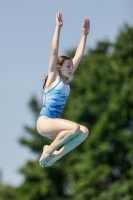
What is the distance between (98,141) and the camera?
6100 cm

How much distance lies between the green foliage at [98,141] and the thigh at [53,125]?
119 ft

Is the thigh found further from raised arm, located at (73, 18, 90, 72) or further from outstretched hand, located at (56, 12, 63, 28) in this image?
outstretched hand, located at (56, 12, 63, 28)

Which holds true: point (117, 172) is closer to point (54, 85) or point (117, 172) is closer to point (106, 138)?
point (106, 138)

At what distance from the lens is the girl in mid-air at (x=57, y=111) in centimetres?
2028

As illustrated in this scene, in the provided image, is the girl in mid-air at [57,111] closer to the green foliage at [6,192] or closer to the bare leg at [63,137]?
the bare leg at [63,137]

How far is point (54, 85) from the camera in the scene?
20516 mm

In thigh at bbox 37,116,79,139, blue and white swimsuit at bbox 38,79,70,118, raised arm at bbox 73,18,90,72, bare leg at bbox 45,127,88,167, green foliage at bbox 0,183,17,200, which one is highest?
raised arm at bbox 73,18,90,72

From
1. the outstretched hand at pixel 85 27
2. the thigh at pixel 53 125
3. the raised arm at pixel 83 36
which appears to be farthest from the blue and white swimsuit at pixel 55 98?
the outstretched hand at pixel 85 27

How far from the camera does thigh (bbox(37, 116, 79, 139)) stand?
20.3 m

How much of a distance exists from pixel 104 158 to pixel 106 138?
1311 mm

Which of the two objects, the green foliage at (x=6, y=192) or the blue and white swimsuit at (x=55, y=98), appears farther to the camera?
the green foliage at (x=6, y=192)

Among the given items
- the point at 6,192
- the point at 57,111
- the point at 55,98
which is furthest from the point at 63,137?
the point at 6,192

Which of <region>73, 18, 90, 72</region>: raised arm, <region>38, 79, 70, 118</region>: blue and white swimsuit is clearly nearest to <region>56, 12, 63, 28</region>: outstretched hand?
<region>73, 18, 90, 72</region>: raised arm

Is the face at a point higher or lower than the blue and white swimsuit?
higher
